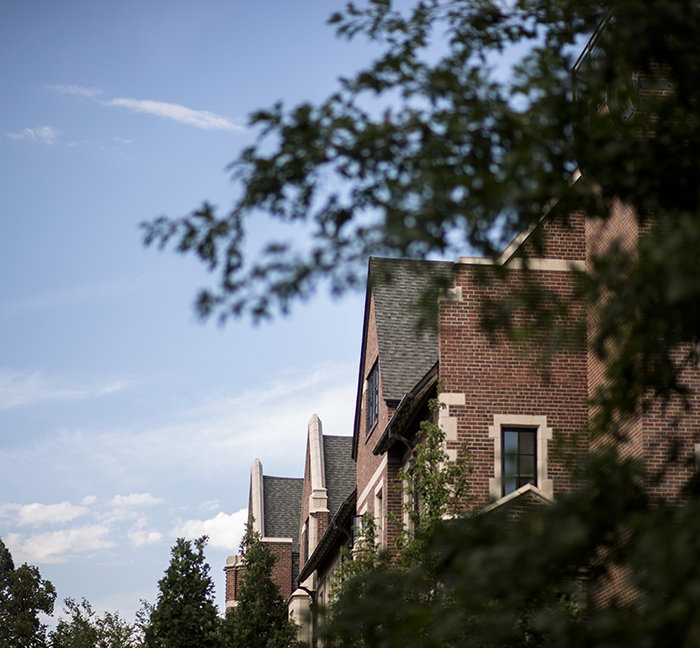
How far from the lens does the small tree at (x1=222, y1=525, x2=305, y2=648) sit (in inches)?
1128

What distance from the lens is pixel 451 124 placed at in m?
4.93

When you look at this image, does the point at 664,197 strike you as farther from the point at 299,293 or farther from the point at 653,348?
the point at 299,293

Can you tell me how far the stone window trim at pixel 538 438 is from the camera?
1662 centimetres

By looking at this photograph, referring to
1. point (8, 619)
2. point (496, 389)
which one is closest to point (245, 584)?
point (496, 389)

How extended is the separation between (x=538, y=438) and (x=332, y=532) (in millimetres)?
13215

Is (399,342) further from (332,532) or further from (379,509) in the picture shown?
(332,532)

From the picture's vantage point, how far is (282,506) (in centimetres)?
5050

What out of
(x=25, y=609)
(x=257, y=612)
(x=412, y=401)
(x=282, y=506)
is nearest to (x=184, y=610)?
(x=257, y=612)

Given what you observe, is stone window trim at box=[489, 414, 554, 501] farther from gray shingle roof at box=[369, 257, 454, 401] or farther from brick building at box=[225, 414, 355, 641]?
brick building at box=[225, 414, 355, 641]

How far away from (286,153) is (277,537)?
4435 centimetres

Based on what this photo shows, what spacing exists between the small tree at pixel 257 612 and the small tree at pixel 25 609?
3333 centimetres

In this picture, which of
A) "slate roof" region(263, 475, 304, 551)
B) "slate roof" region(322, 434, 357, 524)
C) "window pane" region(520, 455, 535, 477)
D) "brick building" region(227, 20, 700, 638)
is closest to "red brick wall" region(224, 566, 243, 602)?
"slate roof" region(263, 475, 304, 551)

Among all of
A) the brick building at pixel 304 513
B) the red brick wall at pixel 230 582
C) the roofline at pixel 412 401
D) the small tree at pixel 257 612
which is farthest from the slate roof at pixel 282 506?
the roofline at pixel 412 401

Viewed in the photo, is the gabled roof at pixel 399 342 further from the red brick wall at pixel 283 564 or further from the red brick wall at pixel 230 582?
the red brick wall at pixel 230 582
